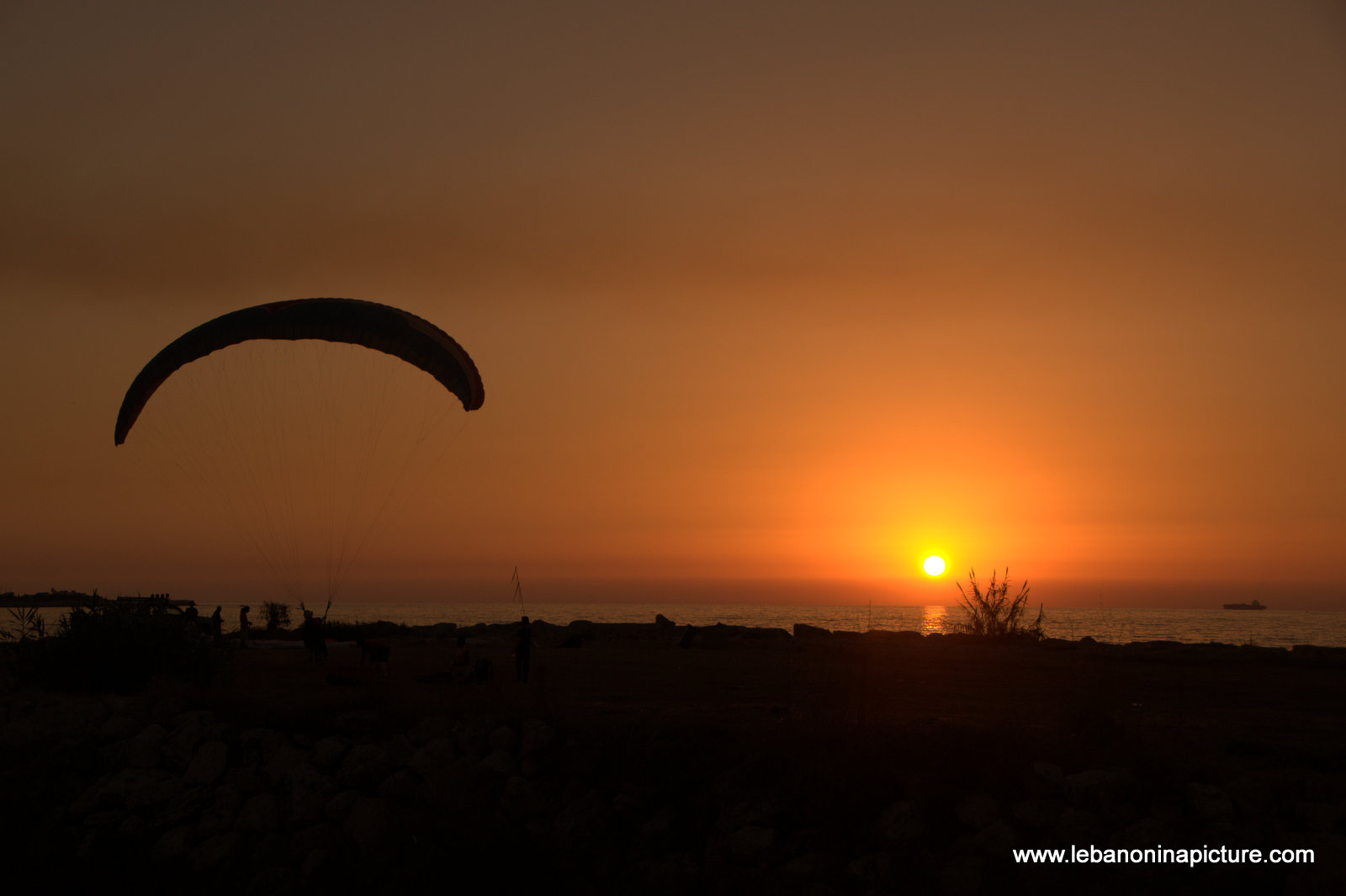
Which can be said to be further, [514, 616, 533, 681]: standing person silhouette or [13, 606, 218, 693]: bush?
[514, 616, 533, 681]: standing person silhouette

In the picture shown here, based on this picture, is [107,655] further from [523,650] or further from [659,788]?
[659,788]

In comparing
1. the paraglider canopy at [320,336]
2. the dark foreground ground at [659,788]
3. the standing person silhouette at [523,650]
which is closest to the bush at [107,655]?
the dark foreground ground at [659,788]

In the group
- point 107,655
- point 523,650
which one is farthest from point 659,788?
point 107,655

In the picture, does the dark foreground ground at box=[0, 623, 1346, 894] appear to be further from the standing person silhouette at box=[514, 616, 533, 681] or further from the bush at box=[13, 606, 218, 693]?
the standing person silhouette at box=[514, 616, 533, 681]

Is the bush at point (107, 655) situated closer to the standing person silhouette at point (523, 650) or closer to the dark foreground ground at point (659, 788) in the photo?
the dark foreground ground at point (659, 788)

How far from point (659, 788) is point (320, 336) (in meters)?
11.8

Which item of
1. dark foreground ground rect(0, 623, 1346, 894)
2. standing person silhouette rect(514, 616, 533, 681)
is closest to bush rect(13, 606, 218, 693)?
A: dark foreground ground rect(0, 623, 1346, 894)

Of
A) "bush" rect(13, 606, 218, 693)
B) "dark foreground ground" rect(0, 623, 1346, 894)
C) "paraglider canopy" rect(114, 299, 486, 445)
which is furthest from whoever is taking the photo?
"paraglider canopy" rect(114, 299, 486, 445)

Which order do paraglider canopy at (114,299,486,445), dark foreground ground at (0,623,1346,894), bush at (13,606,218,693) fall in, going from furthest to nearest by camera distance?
paraglider canopy at (114,299,486,445) < bush at (13,606,218,693) < dark foreground ground at (0,623,1346,894)

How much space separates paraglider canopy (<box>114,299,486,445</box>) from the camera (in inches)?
721

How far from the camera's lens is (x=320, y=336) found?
60.4 ft

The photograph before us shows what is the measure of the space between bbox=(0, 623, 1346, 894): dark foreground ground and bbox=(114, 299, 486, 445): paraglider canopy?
6.48m

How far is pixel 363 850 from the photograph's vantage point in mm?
11617

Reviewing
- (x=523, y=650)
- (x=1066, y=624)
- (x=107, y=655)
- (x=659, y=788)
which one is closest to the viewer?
(x=659, y=788)
